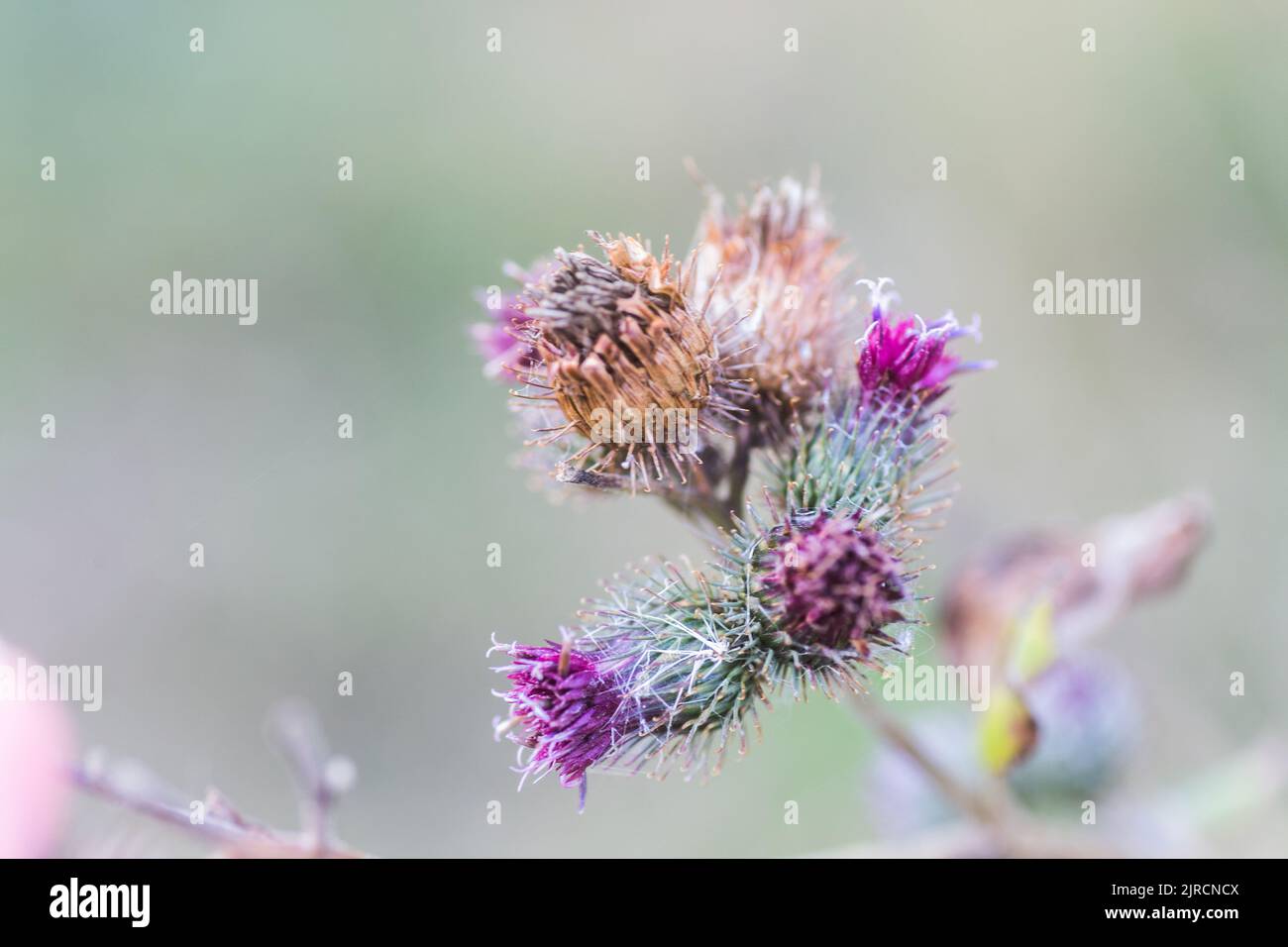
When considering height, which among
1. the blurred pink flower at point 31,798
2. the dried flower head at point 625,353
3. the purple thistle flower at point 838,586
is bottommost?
the blurred pink flower at point 31,798

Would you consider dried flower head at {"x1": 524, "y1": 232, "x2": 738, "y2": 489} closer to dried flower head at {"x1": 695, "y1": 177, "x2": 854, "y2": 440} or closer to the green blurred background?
dried flower head at {"x1": 695, "y1": 177, "x2": 854, "y2": 440}

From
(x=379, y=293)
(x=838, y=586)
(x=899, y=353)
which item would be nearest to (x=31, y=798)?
(x=838, y=586)

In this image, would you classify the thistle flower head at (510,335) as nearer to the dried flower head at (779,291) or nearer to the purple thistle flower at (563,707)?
the dried flower head at (779,291)

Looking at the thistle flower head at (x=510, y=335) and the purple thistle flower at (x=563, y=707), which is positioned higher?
the thistle flower head at (x=510, y=335)

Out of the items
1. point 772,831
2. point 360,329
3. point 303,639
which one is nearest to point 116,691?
point 303,639

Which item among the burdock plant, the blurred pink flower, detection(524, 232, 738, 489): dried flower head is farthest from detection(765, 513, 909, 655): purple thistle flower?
the blurred pink flower

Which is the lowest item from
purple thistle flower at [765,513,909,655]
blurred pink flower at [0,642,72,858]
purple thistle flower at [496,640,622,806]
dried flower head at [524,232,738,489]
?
blurred pink flower at [0,642,72,858]

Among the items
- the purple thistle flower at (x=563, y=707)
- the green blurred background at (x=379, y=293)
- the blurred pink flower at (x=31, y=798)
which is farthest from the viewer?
the green blurred background at (x=379, y=293)

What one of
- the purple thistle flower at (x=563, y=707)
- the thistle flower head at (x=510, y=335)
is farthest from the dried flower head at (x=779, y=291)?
the purple thistle flower at (x=563, y=707)
